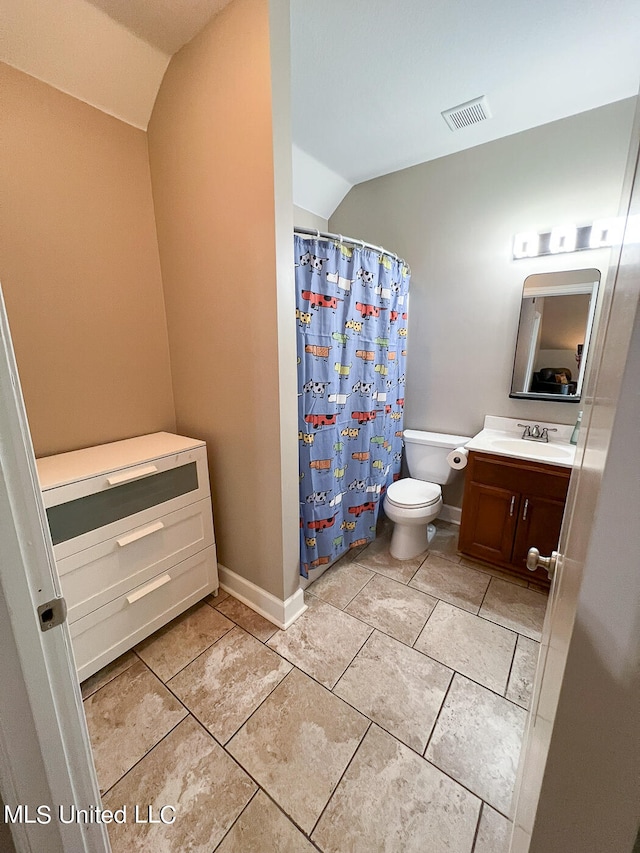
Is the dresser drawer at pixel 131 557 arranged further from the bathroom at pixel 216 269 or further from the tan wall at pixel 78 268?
the tan wall at pixel 78 268

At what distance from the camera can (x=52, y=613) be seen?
1.73 ft

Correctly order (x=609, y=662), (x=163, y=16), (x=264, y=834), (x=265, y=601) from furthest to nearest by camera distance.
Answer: (x=265, y=601)
(x=163, y=16)
(x=264, y=834)
(x=609, y=662)

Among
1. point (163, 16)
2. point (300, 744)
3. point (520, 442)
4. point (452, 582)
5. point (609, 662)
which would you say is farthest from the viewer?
point (520, 442)

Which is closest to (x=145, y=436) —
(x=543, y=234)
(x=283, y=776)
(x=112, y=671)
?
(x=112, y=671)

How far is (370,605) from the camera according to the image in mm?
1774

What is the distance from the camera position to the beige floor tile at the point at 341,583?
1.83 m

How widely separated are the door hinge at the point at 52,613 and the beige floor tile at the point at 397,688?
120cm

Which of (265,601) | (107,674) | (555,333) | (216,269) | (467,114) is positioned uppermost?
(467,114)

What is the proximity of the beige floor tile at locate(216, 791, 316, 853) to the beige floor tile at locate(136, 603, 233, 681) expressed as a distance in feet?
1.98

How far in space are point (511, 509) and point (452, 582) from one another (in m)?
0.55

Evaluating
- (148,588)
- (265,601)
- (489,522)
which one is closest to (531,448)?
(489,522)

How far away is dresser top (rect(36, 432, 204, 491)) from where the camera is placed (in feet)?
4.12

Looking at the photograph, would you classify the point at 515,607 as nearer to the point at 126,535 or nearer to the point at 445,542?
the point at 445,542

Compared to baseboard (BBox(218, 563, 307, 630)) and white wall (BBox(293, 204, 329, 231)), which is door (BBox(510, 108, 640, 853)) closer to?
baseboard (BBox(218, 563, 307, 630))
